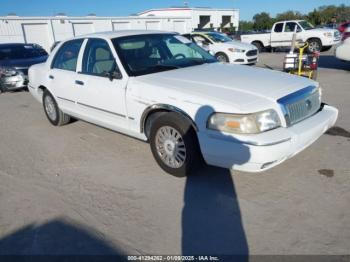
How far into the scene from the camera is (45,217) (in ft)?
11.1

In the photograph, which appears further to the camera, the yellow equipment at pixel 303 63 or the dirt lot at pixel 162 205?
the yellow equipment at pixel 303 63

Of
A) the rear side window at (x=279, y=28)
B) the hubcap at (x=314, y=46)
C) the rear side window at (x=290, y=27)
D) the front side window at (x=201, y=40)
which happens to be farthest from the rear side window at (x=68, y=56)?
the rear side window at (x=279, y=28)

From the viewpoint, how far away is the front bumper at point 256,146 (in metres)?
3.17

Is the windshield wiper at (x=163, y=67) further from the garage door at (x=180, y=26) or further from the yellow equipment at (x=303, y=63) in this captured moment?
the garage door at (x=180, y=26)

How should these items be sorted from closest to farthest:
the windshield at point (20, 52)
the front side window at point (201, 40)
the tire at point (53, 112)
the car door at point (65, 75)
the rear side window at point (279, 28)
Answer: the car door at point (65, 75) < the tire at point (53, 112) < the windshield at point (20, 52) < the front side window at point (201, 40) < the rear side window at point (279, 28)

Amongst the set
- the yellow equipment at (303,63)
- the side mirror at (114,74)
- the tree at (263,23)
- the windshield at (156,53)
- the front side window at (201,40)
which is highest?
the windshield at (156,53)

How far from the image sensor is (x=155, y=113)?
4.05m

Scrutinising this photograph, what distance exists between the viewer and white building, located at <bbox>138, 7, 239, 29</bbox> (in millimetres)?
46925

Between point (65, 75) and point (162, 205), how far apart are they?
10.1 feet

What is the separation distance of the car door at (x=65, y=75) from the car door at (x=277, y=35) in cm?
1613

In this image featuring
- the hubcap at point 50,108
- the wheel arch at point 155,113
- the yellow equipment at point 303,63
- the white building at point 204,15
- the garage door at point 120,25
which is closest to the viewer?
the wheel arch at point 155,113

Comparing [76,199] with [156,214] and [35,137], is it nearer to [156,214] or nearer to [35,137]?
[156,214]

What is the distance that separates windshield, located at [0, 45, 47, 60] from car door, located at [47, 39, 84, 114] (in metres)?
6.89

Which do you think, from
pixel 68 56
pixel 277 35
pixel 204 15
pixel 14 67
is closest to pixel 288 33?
pixel 277 35
